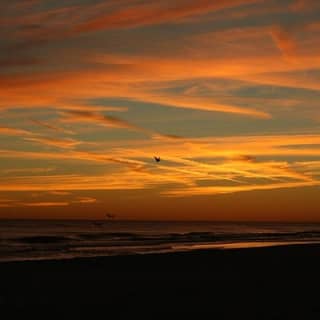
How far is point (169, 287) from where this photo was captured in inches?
746

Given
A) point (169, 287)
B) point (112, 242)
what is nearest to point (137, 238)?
point (112, 242)

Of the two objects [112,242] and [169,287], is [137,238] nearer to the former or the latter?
[112,242]

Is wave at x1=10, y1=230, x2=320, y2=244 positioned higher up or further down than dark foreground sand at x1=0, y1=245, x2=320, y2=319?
higher up

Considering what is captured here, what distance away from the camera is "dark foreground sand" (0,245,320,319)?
1454cm

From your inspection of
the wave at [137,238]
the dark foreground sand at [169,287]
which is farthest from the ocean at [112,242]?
the dark foreground sand at [169,287]

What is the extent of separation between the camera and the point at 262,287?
61.3 feet

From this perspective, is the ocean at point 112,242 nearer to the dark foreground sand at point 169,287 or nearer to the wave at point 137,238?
the wave at point 137,238

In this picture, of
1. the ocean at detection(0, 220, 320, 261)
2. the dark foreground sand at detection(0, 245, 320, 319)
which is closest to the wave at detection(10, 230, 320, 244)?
the ocean at detection(0, 220, 320, 261)

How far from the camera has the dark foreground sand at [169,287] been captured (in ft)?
47.7

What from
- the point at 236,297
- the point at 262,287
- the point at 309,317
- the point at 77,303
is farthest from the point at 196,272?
the point at 309,317

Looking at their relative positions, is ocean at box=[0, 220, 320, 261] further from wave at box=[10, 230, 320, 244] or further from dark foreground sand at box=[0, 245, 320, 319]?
dark foreground sand at box=[0, 245, 320, 319]

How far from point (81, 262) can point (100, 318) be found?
1553 cm

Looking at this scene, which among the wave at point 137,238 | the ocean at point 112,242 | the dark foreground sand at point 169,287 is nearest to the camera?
the dark foreground sand at point 169,287

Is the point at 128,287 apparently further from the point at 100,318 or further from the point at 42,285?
the point at 100,318
